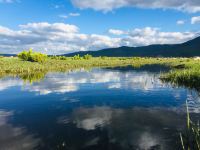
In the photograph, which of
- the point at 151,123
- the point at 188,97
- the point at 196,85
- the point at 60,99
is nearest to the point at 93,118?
the point at 151,123

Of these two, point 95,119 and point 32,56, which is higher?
point 32,56

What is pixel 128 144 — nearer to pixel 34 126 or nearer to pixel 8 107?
pixel 34 126

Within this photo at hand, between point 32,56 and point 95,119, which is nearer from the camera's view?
point 95,119

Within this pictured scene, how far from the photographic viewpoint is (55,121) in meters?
21.9

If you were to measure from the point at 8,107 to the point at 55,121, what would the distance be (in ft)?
27.0

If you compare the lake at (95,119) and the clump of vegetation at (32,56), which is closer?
the lake at (95,119)

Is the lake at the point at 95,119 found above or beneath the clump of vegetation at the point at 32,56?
beneath

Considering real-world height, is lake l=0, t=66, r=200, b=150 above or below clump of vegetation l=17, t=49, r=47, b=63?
below

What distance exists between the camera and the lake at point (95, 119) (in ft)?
55.3

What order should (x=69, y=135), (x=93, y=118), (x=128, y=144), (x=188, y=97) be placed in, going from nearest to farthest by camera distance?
(x=128, y=144) < (x=69, y=135) < (x=93, y=118) < (x=188, y=97)

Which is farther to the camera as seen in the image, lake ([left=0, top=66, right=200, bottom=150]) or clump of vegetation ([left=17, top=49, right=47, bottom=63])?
clump of vegetation ([left=17, top=49, right=47, bottom=63])

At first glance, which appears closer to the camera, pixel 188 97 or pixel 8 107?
pixel 8 107

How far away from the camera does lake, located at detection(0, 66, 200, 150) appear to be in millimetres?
16844

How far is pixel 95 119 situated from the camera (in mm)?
22469
